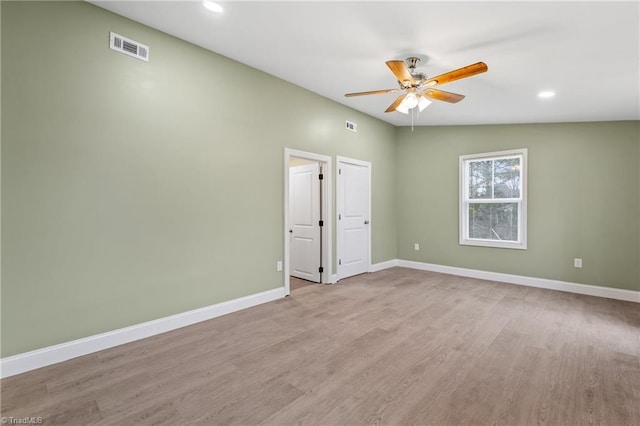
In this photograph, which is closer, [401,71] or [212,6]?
[212,6]

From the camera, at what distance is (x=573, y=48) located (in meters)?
2.70

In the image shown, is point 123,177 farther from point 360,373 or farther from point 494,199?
point 494,199

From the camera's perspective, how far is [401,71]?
9.28 feet

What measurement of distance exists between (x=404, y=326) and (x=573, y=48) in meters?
3.01

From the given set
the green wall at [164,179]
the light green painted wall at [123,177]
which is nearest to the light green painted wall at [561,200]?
the green wall at [164,179]

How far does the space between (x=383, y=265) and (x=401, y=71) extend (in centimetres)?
402

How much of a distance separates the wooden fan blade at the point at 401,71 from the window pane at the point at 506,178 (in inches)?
122

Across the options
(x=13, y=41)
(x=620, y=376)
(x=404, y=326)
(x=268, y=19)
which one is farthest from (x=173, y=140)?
(x=620, y=376)

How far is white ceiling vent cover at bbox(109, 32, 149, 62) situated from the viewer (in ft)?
8.93

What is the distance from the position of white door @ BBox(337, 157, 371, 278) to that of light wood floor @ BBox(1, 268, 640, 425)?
1676 millimetres

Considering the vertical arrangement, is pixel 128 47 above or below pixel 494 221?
above

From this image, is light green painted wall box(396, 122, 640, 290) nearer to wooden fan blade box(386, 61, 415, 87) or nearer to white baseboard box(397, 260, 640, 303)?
white baseboard box(397, 260, 640, 303)

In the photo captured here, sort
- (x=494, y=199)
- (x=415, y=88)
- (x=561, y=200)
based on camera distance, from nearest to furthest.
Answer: (x=415, y=88) → (x=561, y=200) → (x=494, y=199)

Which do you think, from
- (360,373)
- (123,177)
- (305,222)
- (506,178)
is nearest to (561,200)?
(506,178)
